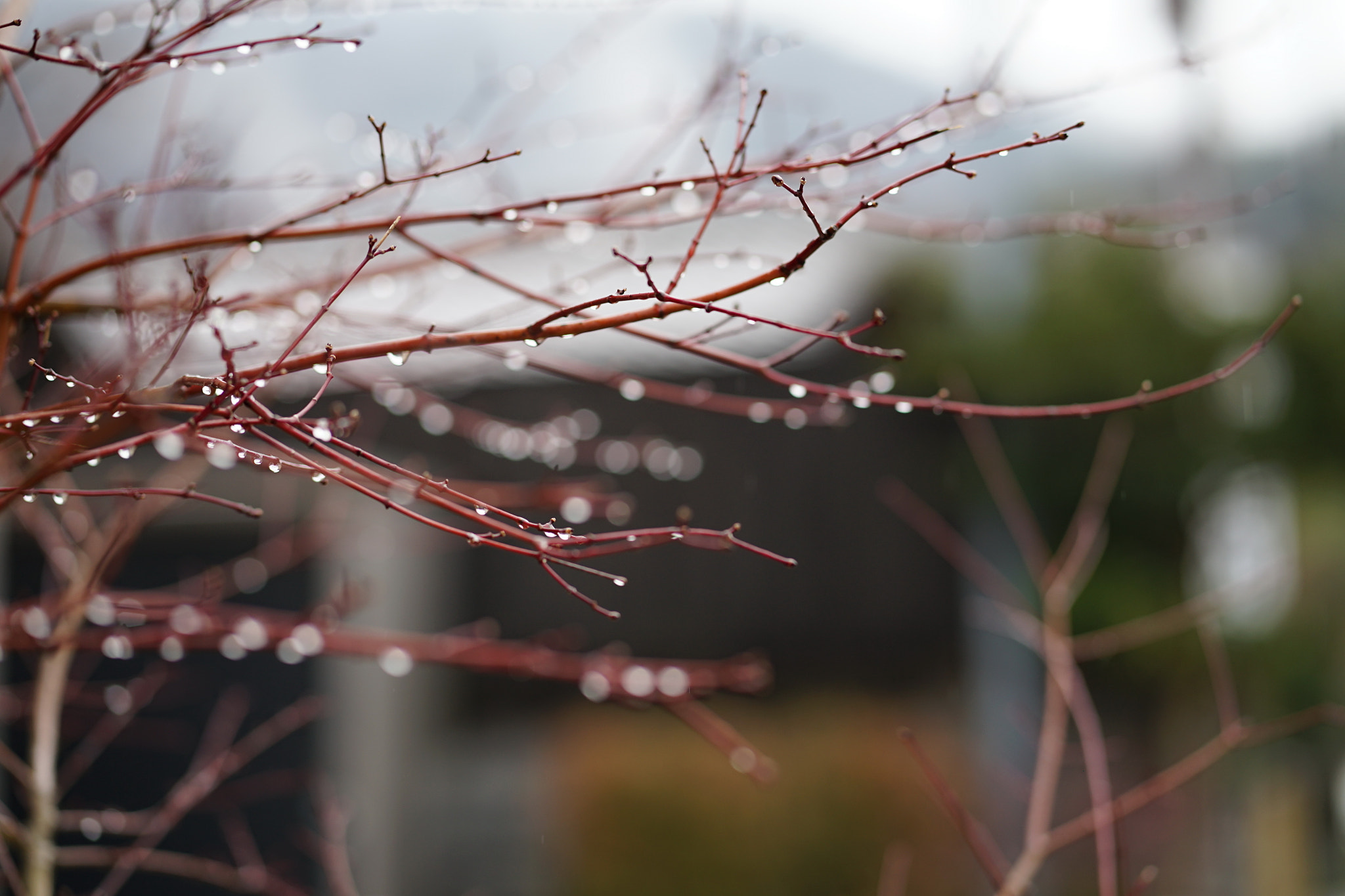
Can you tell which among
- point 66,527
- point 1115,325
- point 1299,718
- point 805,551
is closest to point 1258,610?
point 1115,325

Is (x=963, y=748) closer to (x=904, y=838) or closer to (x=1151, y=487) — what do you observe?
(x=904, y=838)

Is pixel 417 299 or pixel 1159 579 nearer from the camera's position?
pixel 417 299

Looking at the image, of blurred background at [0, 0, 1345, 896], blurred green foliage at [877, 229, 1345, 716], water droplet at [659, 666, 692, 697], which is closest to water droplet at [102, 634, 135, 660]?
water droplet at [659, 666, 692, 697]

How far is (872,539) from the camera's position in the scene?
657cm

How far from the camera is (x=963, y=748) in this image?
19.1 feet

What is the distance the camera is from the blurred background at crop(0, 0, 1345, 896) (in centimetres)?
473

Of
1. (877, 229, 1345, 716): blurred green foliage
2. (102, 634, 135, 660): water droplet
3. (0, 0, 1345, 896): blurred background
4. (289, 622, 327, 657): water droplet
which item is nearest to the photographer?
(102, 634, 135, 660): water droplet

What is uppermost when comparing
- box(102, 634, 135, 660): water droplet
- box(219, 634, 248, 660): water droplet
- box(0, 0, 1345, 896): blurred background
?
box(0, 0, 1345, 896): blurred background

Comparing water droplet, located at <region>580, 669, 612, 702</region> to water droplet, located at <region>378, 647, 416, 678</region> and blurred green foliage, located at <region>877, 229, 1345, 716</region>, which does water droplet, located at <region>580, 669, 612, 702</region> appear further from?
blurred green foliage, located at <region>877, 229, 1345, 716</region>

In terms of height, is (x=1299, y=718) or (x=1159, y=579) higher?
(x=1159, y=579)

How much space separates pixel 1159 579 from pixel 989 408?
570cm

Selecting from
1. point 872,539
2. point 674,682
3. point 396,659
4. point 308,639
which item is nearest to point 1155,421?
point 872,539

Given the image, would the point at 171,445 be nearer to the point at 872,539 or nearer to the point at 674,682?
the point at 674,682

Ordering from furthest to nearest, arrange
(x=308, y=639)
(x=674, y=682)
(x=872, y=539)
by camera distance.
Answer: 1. (x=872, y=539)
2. (x=674, y=682)
3. (x=308, y=639)
